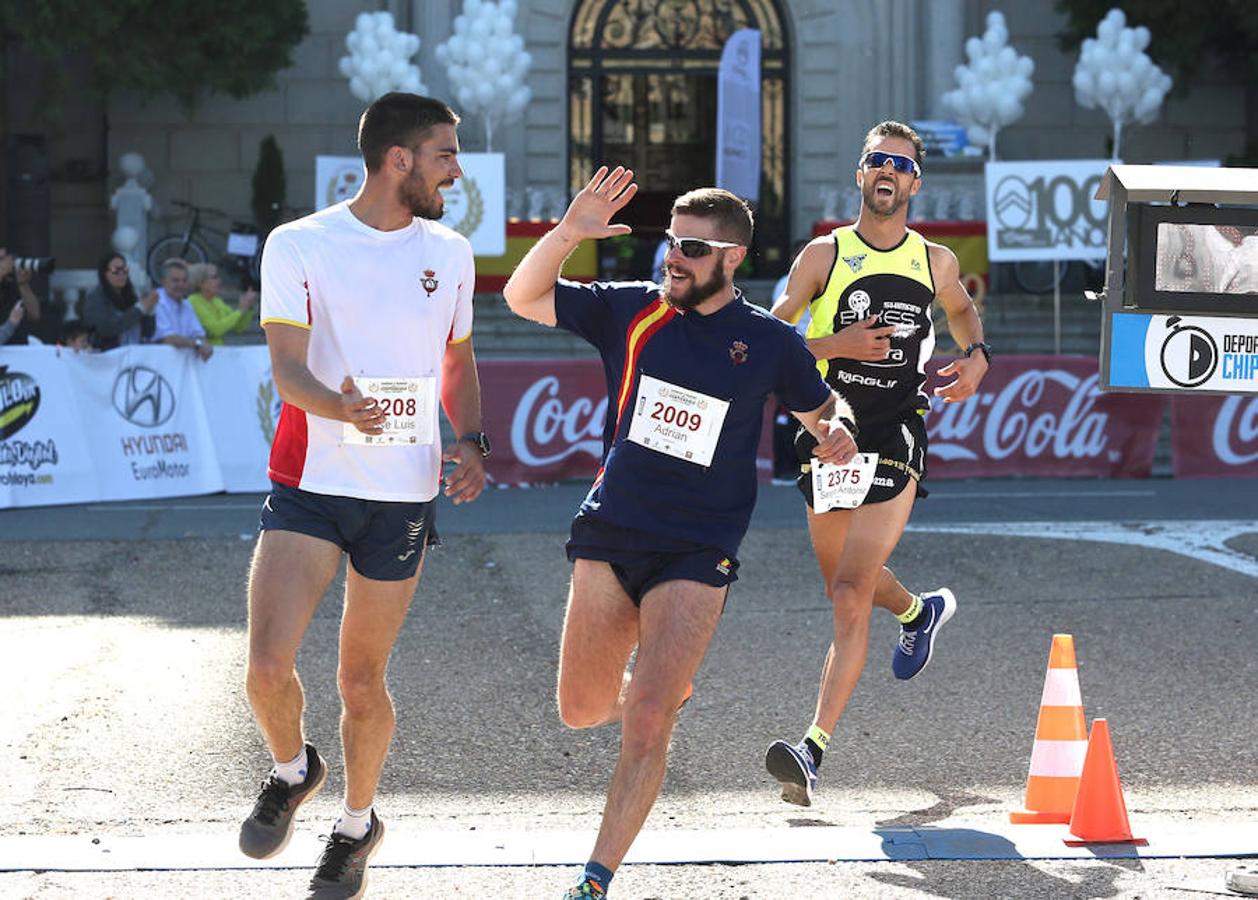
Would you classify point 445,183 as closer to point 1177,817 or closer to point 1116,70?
point 1177,817

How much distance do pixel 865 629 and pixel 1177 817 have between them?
1.15 m

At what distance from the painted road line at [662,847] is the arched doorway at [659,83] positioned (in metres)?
20.9

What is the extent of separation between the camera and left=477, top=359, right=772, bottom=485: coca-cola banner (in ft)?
56.3

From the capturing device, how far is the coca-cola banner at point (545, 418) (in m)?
17.2

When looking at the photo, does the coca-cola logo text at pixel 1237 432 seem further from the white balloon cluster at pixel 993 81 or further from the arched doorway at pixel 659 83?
the arched doorway at pixel 659 83

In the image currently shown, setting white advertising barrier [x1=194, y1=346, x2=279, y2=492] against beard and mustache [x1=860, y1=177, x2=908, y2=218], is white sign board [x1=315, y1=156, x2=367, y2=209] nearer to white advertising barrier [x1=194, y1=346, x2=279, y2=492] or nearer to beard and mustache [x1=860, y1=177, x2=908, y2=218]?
white advertising barrier [x1=194, y1=346, x2=279, y2=492]

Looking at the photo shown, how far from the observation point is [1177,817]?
656 centimetres

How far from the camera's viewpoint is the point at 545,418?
56.6 feet

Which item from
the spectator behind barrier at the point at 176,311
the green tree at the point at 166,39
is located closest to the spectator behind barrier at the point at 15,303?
the spectator behind barrier at the point at 176,311

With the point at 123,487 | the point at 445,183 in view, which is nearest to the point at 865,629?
the point at 445,183

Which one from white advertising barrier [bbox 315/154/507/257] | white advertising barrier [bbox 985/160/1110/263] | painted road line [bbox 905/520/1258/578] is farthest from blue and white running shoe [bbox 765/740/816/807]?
white advertising barrier [bbox 985/160/1110/263]

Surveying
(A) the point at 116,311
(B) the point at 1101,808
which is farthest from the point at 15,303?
(B) the point at 1101,808

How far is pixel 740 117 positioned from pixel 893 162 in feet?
46.1

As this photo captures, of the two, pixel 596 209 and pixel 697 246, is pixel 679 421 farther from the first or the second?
pixel 596 209
